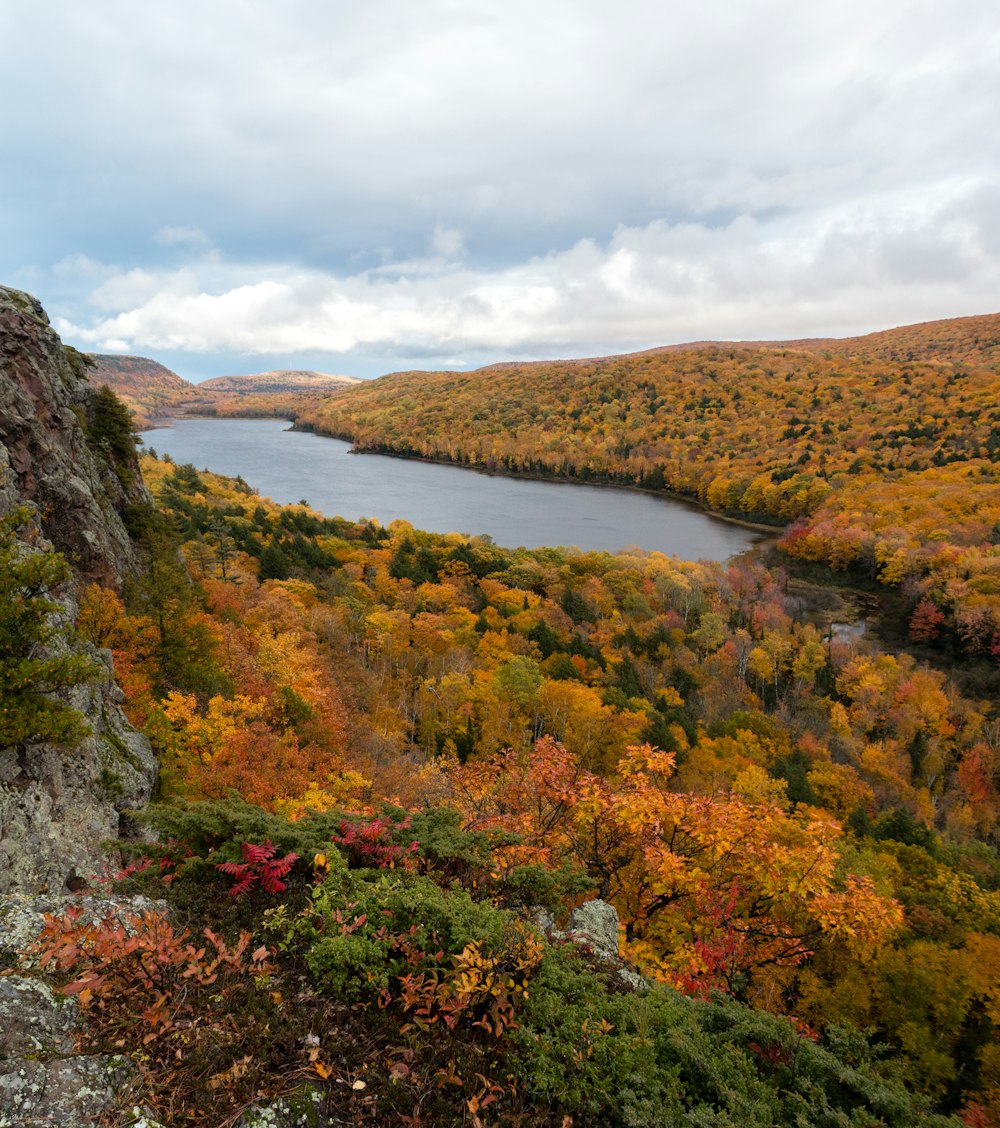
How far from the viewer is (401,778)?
22.7 metres

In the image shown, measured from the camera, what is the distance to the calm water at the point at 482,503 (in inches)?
4333

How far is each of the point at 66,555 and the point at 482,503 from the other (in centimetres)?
11228

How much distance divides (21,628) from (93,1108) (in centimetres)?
809

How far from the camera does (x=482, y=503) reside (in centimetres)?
13038

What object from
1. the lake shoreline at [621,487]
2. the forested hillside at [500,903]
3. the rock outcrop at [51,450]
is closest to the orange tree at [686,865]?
the forested hillside at [500,903]

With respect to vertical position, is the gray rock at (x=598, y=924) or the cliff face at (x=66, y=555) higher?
the cliff face at (x=66, y=555)

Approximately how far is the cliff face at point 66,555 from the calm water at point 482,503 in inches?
3155

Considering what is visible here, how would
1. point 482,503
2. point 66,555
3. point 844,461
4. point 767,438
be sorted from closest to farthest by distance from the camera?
point 66,555 → point 482,503 → point 844,461 → point 767,438

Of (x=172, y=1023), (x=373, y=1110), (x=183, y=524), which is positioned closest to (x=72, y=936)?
(x=172, y=1023)

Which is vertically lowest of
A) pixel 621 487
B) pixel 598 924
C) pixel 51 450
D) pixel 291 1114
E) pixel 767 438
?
pixel 621 487

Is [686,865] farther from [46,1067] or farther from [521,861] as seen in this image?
[46,1067]

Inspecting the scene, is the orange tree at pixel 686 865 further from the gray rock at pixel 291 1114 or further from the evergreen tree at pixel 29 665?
the evergreen tree at pixel 29 665

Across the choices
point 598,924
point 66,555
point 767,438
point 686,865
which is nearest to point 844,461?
point 767,438

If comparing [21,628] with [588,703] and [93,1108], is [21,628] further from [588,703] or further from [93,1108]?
[588,703]
